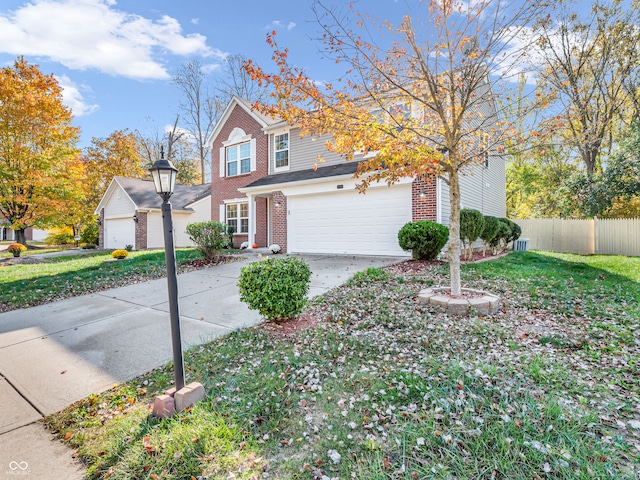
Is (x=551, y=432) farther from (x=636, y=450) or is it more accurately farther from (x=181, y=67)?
(x=181, y=67)

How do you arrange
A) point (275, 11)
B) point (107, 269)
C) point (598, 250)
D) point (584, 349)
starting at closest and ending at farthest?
1. point (584, 349)
2. point (275, 11)
3. point (107, 269)
4. point (598, 250)

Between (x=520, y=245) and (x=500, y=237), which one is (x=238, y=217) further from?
(x=520, y=245)

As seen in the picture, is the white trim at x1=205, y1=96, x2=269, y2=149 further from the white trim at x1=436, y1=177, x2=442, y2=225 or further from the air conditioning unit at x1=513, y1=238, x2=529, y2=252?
the air conditioning unit at x1=513, y1=238, x2=529, y2=252

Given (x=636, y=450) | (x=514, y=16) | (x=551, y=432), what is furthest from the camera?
(x=514, y=16)

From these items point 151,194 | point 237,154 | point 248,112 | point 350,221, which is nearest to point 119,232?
point 151,194

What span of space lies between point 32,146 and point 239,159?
10250 mm

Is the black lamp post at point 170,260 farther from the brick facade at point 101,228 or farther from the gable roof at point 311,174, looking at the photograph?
the brick facade at point 101,228

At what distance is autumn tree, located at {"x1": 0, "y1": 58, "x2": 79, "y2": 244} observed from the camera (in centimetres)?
1444

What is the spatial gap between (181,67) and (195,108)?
314 centimetres

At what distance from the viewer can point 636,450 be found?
194 centimetres

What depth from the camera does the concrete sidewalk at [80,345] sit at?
2426 millimetres

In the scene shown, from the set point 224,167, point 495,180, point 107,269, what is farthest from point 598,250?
point 107,269

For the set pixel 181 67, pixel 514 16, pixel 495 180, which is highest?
pixel 181 67

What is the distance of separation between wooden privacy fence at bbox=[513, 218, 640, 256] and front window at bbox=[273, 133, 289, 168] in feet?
39.7
